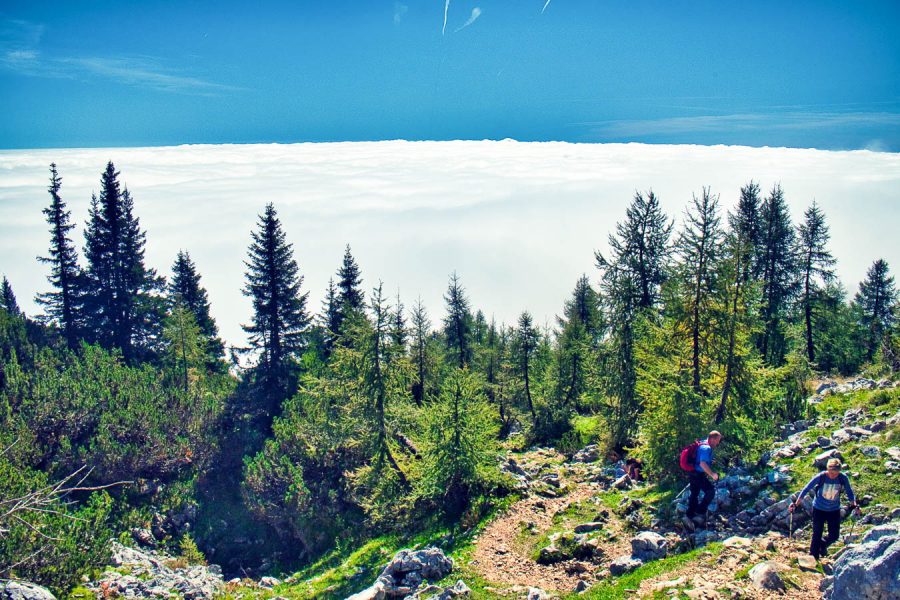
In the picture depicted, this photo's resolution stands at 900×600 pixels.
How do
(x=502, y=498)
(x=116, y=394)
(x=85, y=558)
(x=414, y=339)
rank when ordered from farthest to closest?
(x=414, y=339) < (x=116, y=394) < (x=502, y=498) < (x=85, y=558)

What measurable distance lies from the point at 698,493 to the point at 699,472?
2.69 feet

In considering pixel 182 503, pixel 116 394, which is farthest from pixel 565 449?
pixel 116 394

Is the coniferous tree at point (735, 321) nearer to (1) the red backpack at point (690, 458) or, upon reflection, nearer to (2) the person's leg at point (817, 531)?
(1) the red backpack at point (690, 458)

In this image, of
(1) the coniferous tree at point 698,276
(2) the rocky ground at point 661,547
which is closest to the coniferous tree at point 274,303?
(2) the rocky ground at point 661,547

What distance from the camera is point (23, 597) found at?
45.6 feet

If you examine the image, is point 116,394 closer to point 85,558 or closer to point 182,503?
point 182,503

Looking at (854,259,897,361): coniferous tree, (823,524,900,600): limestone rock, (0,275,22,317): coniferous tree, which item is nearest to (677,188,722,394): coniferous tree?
(823,524,900,600): limestone rock

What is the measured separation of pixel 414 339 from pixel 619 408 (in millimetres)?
15268

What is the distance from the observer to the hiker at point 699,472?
1370 centimetres

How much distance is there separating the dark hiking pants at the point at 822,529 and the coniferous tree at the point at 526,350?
84.9 feet

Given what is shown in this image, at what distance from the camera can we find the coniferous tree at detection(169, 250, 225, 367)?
164 feet

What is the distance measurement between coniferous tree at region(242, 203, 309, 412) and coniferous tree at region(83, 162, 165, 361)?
36.6 feet

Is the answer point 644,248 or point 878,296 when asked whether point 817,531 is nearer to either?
point 644,248

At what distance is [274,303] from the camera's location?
38.6 metres
